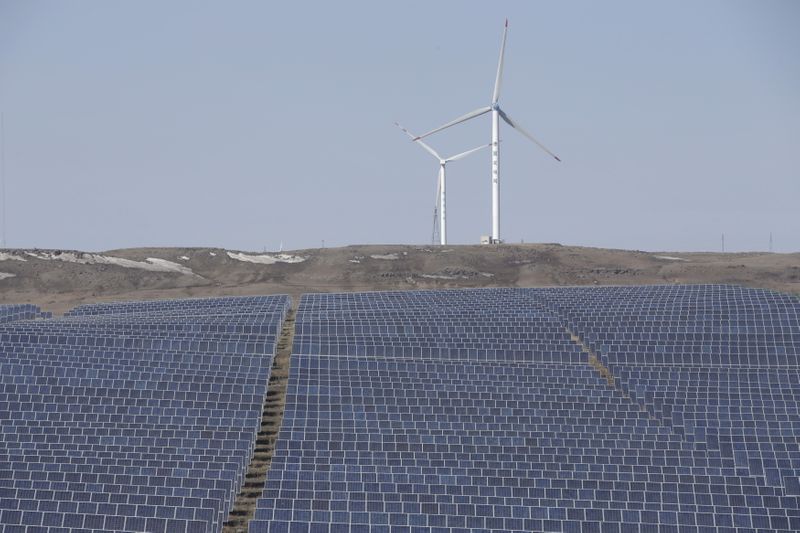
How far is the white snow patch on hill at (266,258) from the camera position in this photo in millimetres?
119562

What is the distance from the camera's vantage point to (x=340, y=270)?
380ft

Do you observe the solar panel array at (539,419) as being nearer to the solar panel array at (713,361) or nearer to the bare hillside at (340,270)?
the solar panel array at (713,361)

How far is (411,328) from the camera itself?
6425 cm

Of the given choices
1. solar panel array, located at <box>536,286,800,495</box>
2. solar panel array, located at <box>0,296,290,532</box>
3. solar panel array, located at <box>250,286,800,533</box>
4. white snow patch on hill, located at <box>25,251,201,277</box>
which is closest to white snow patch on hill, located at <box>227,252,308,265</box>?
white snow patch on hill, located at <box>25,251,201,277</box>

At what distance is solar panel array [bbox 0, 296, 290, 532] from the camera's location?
33406 millimetres

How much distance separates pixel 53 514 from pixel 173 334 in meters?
29.0

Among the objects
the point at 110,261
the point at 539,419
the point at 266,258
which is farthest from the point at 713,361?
the point at 110,261

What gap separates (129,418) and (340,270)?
2824 inches

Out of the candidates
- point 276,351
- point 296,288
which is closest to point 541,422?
point 276,351

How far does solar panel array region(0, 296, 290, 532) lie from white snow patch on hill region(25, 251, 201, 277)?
4672cm

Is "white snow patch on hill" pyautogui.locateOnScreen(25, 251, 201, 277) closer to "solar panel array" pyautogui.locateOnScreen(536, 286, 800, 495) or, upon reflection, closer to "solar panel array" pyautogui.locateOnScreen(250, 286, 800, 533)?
"solar panel array" pyautogui.locateOnScreen(250, 286, 800, 533)

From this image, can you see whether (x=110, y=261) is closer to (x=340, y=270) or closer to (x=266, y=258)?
(x=266, y=258)

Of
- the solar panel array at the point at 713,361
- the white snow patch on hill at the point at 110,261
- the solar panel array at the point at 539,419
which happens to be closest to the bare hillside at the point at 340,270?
the white snow patch on hill at the point at 110,261

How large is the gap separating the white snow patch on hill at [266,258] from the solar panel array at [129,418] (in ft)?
167
